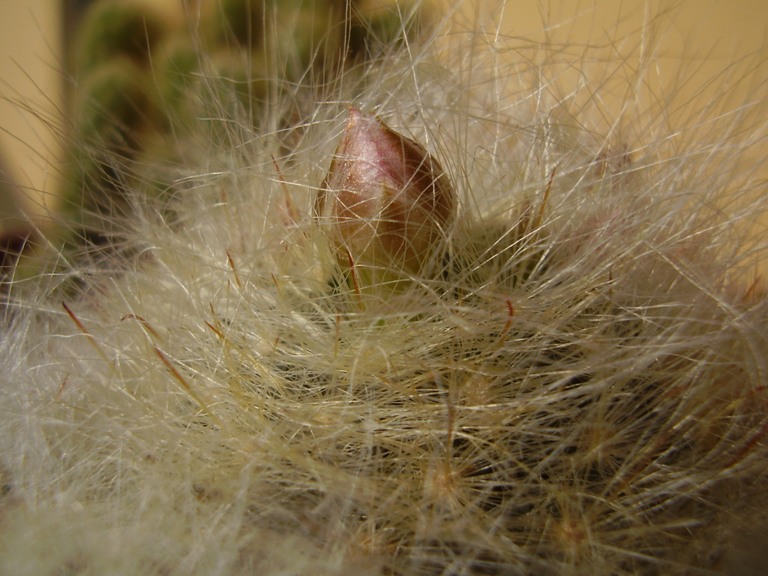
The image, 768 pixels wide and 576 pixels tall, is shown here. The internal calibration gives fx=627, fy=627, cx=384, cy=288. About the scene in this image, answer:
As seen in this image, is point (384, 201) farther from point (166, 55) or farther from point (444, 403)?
point (166, 55)

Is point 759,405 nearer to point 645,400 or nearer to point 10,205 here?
point 645,400

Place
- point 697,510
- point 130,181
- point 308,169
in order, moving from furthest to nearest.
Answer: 1. point 130,181
2. point 308,169
3. point 697,510

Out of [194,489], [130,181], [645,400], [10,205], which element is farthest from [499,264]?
[10,205]

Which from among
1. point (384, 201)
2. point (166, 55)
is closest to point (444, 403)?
point (384, 201)

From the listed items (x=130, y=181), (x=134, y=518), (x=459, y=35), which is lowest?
(x=134, y=518)

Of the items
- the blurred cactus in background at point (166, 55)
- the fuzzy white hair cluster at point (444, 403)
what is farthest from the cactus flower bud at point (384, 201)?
the blurred cactus in background at point (166, 55)

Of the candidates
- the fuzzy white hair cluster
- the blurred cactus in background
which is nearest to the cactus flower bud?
the fuzzy white hair cluster

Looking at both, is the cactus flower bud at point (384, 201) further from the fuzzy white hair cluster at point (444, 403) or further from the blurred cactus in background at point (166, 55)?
the blurred cactus in background at point (166, 55)
